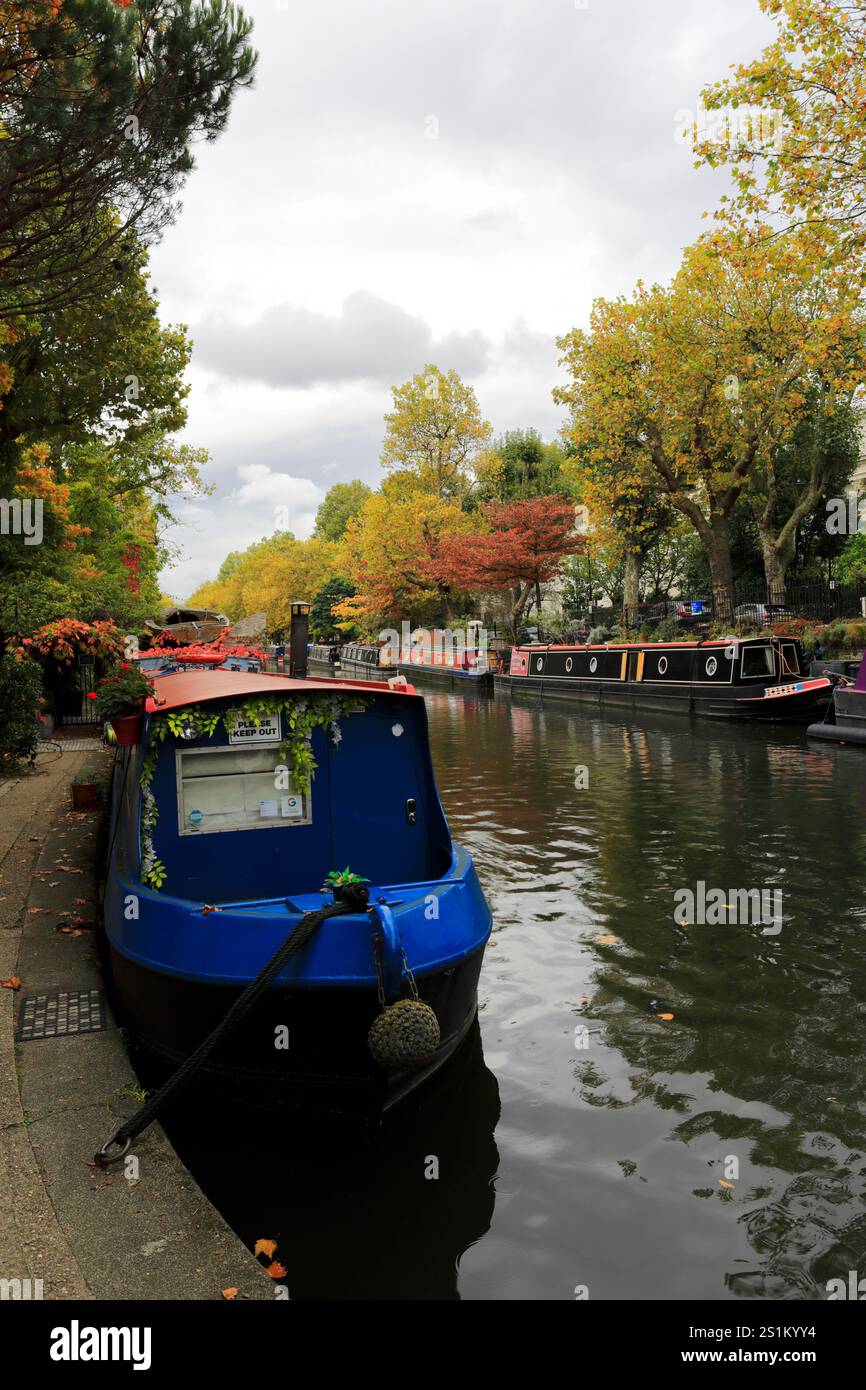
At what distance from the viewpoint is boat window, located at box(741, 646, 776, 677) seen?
23.1 m

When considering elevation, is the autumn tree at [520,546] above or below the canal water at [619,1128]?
above

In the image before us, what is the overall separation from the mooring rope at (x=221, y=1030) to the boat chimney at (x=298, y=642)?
4.01 m

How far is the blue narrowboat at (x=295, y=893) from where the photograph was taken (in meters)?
4.46

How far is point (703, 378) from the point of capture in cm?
2661

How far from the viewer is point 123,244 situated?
978cm

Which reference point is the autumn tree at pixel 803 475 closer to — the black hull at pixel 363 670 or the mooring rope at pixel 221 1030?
the black hull at pixel 363 670

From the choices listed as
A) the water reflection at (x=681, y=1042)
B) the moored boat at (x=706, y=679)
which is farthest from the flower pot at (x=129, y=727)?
the moored boat at (x=706, y=679)

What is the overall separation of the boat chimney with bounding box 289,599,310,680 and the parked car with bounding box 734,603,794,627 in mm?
22178

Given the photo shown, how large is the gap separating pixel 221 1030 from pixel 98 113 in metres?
7.81

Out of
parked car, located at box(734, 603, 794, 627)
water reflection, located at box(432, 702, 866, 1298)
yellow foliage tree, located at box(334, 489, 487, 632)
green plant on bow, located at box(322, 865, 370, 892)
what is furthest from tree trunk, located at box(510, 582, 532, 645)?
green plant on bow, located at box(322, 865, 370, 892)

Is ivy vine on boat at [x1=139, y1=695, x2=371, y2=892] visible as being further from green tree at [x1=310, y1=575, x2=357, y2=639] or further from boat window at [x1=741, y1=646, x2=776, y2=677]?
green tree at [x1=310, y1=575, x2=357, y2=639]

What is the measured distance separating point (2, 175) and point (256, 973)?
7.52 m

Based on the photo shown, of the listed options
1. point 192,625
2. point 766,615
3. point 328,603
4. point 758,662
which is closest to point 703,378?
point 766,615
